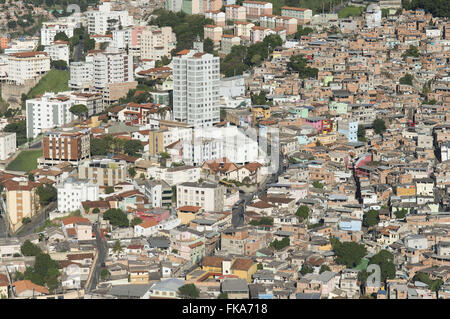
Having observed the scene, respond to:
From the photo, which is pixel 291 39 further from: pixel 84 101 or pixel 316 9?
pixel 84 101

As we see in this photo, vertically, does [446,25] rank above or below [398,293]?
above

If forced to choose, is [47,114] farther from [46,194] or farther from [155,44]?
[46,194]

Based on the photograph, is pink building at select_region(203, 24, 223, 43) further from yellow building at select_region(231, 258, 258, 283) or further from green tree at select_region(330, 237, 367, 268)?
yellow building at select_region(231, 258, 258, 283)

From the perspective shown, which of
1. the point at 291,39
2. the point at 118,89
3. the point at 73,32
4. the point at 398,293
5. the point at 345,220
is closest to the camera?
the point at 398,293

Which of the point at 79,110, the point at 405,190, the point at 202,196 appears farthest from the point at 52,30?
the point at 405,190

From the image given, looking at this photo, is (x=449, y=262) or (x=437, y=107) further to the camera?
(x=437, y=107)

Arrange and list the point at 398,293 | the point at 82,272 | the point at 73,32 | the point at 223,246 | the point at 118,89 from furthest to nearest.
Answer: the point at 73,32 < the point at 118,89 < the point at 223,246 < the point at 82,272 < the point at 398,293

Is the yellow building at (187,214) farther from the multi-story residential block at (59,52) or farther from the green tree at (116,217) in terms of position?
the multi-story residential block at (59,52)

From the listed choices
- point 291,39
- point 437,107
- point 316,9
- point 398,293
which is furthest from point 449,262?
point 316,9

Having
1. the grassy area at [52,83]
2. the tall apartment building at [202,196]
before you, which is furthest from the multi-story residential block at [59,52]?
the tall apartment building at [202,196]
